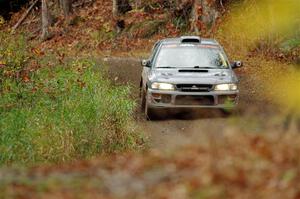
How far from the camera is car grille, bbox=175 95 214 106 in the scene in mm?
12680

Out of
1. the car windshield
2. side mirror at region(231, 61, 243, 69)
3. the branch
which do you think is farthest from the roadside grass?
the branch

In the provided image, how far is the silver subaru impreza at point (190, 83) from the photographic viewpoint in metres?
12.7

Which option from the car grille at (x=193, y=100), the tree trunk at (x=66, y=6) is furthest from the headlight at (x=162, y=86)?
the tree trunk at (x=66, y=6)

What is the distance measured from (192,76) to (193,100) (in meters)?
0.52

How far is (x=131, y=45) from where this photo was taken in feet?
95.9

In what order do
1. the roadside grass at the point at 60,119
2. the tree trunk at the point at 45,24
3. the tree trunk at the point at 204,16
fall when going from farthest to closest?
the tree trunk at the point at 45,24, the tree trunk at the point at 204,16, the roadside grass at the point at 60,119

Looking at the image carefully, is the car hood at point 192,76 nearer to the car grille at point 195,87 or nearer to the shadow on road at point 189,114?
the car grille at point 195,87

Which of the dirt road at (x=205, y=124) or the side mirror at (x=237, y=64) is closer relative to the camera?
the dirt road at (x=205, y=124)

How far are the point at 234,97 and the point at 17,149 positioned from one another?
559 centimetres

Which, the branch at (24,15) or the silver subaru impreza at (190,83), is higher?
the silver subaru impreza at (190,83)

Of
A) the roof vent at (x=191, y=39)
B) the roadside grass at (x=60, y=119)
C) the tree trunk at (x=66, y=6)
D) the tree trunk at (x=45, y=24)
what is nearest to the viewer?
the roadside grass at (x=60, y=119)

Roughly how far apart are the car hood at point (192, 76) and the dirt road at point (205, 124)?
28.1 inches

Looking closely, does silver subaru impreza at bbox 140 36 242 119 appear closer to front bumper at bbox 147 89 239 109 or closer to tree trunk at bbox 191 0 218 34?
A: front bumper at bbox 147 89 239 109

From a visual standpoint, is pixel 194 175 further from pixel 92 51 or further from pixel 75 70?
pixel 92 51
